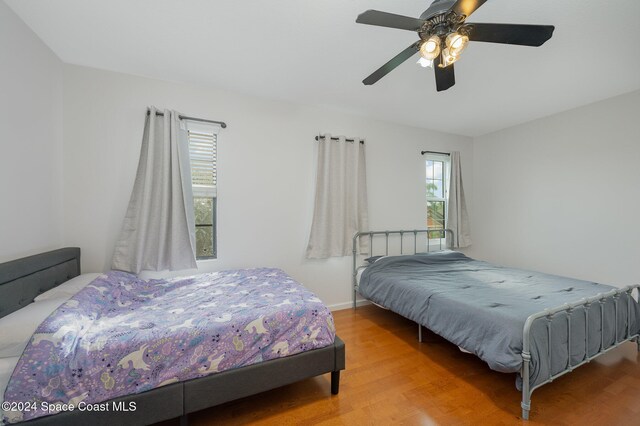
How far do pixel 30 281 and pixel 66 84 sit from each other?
1729 millimetres

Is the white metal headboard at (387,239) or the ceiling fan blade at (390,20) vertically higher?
the ceiling fan blade at (390,20)

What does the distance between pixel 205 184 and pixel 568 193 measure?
4374mm

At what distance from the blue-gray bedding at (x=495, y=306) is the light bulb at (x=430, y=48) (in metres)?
1.72

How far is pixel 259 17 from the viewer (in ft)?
5.36

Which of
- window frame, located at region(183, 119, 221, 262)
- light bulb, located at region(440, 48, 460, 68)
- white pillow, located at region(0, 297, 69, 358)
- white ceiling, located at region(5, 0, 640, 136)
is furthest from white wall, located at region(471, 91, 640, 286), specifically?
white pillow, located at region(0, 297, 69, 358)

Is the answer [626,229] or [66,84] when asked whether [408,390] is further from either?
[66,84]

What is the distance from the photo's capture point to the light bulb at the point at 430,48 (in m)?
1.29

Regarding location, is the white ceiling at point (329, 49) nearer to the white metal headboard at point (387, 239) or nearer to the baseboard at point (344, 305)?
the white metal headboard at point (387, 239)

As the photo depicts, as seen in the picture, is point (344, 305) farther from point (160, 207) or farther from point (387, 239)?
point (160, 207)

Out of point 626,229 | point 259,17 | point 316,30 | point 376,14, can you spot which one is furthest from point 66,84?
point 626,229

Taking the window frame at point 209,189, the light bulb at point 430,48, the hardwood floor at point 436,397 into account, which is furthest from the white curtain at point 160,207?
the light bulb at point 430,48

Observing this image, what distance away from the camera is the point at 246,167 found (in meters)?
→ 2.76

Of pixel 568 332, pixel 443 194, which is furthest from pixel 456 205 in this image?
pixel 568 332

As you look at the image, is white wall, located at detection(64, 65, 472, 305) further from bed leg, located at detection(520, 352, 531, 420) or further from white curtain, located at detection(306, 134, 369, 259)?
bed leg, located at detection(520, 352, 531, 420)
